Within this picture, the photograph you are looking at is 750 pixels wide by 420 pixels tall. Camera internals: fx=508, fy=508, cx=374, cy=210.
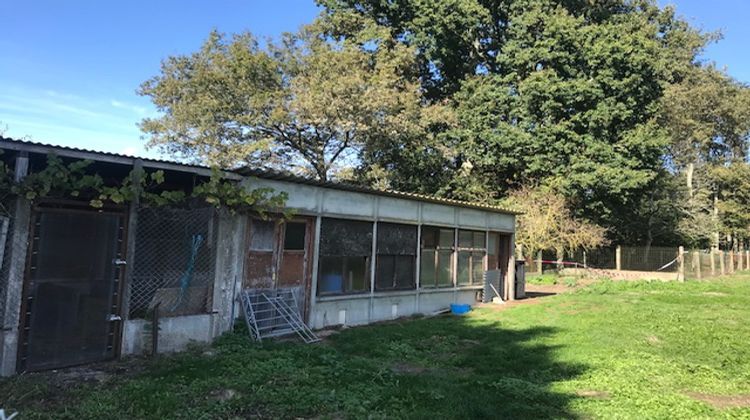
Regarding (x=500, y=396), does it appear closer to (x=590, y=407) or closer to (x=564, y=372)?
(x=590, y=407)

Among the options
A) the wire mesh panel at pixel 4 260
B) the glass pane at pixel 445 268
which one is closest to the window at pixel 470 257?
the glass pane at pixel 445 268

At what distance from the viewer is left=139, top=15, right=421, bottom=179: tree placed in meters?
21.7

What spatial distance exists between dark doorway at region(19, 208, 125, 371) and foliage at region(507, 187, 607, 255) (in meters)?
20.9

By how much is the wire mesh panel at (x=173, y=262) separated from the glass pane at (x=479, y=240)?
337 inches

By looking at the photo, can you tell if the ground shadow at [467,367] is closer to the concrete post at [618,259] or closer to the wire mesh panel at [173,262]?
the wire mesh panel at [173,262]

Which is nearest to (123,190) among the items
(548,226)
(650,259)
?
(548,226)

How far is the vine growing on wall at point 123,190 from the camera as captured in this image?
20.2ft

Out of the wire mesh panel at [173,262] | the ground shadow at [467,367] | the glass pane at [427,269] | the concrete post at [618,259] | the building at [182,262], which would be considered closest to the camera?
the ground shadow at [467,367]

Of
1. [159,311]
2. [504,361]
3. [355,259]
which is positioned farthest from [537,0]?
[159,311]

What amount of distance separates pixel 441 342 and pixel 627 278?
1785 cm

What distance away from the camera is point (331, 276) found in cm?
1055

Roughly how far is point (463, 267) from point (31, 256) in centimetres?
1058

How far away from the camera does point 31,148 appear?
615cm

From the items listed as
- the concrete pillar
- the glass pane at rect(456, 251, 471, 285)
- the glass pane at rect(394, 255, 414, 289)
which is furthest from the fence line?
the concrete pillar
